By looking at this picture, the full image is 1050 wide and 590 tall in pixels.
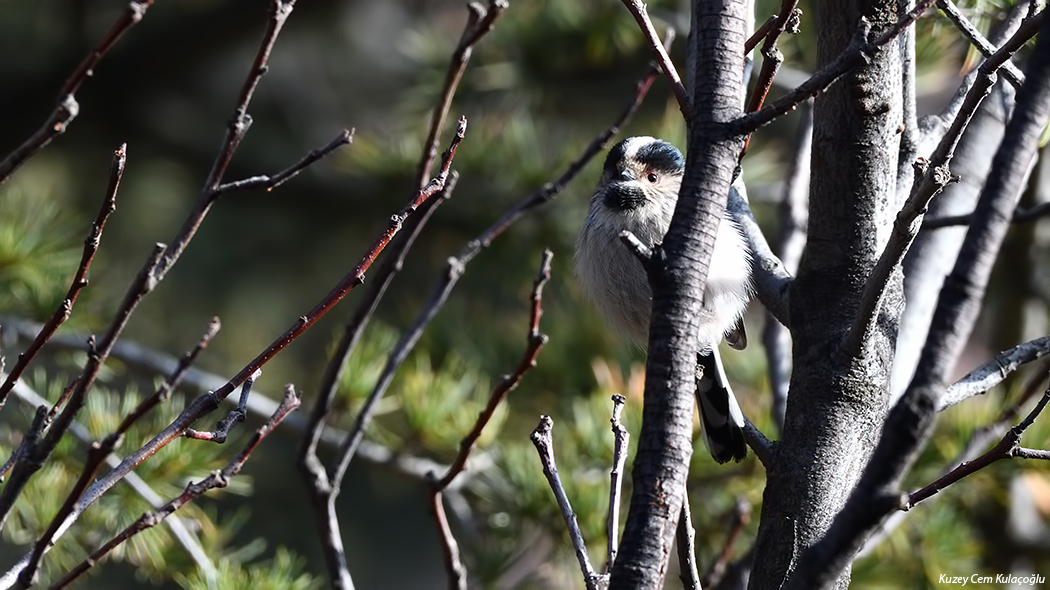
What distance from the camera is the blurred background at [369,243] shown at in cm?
248

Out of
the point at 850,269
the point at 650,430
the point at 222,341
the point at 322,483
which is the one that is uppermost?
the point at 222,341

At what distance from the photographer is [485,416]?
4.48 ft

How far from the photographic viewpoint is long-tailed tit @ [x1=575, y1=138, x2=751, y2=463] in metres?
2.11

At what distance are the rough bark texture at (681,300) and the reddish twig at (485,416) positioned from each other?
0.33 meters

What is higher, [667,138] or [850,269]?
[667,138]

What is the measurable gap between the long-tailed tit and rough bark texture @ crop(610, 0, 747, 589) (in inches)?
39.5

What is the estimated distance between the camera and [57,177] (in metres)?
3.70

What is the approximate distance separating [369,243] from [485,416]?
8.50 ft

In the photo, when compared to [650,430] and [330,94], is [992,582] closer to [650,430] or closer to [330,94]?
[650,430]

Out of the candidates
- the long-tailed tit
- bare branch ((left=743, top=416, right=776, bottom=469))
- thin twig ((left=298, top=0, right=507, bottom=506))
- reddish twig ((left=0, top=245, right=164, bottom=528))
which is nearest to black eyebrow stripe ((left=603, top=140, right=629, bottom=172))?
the long-tailed tit

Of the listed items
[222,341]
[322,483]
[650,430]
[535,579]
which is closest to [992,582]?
[535,579]

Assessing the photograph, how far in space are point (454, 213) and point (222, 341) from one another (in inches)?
41.0

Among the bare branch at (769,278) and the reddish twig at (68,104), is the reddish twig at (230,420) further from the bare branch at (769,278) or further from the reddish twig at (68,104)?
the bare branch at (769,278)

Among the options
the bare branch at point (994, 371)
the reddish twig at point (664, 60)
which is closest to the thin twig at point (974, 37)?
the bare branch at point (994, 371)
